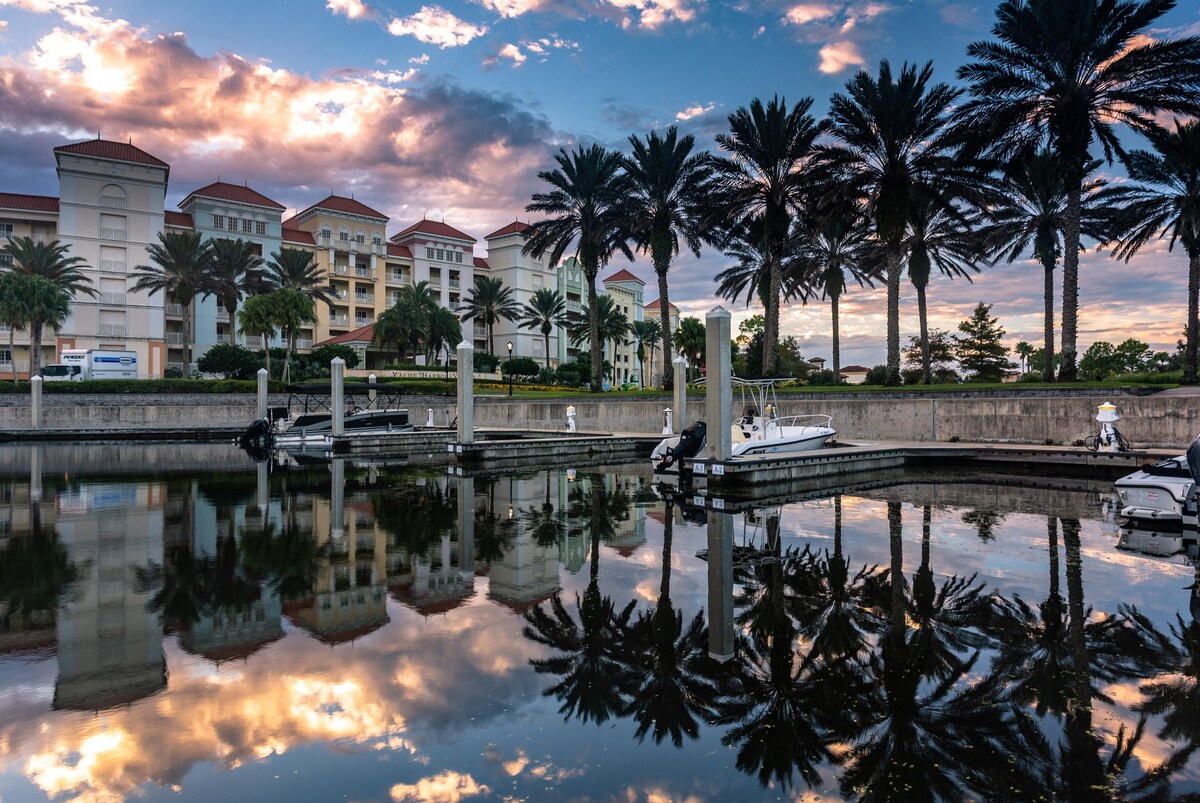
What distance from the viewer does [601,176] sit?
3631 centimetres

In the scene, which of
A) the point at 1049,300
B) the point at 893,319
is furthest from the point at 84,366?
the point at 1049,300

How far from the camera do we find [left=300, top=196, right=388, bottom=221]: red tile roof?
7256cm

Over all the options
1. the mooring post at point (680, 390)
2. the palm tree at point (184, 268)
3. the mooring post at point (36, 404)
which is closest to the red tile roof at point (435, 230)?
the palm tree at point (184, 268)

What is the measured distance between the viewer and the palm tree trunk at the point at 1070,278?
23.3 m

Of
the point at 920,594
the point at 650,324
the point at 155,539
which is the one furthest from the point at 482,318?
the point at 920,594

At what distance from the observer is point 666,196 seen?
34.2 m

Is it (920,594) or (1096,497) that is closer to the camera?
(920,594)

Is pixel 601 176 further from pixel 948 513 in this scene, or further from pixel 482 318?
pixel 482 318

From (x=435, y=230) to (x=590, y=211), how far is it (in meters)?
49.6

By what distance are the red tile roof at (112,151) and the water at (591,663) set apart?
6169 cm

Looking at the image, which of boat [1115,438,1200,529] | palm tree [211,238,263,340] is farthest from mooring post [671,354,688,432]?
palm tree [211,238,263,340]

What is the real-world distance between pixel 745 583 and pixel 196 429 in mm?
37856

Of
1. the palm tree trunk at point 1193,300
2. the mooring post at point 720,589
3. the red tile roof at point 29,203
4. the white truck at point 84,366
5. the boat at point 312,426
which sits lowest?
the mooring post at point 720,589

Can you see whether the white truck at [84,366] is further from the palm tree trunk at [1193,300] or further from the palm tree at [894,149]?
the palm tree trunk at [1193,300]
